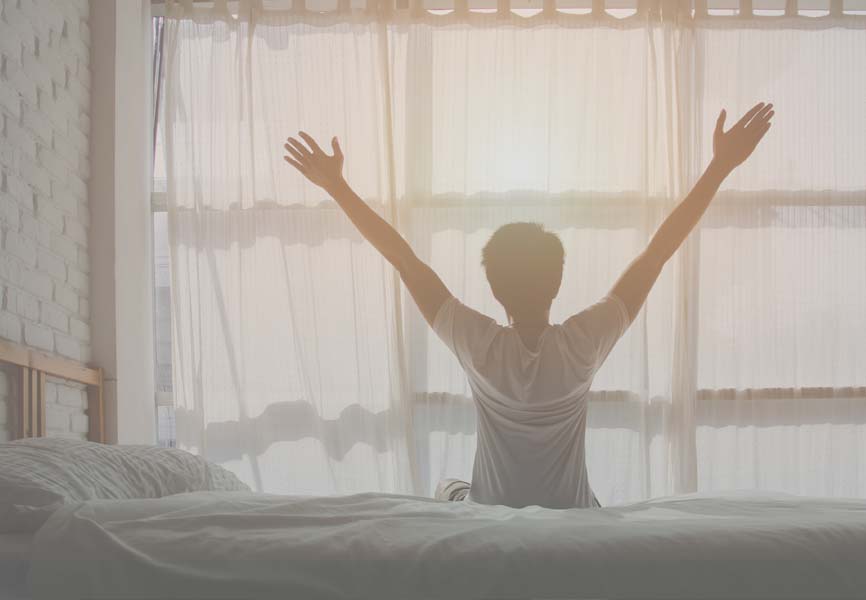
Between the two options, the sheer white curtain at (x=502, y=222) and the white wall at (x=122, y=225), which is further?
the sheer white curtain at (x=502, y=222)

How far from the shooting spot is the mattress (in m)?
1.08

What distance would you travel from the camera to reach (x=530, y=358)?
1729mm

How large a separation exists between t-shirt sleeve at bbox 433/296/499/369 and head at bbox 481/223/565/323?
0.23ft

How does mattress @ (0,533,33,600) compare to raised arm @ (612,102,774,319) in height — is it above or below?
below

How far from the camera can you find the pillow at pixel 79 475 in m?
1.30

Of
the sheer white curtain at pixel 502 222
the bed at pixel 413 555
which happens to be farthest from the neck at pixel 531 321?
the sheer white curtain at pixel 502 222

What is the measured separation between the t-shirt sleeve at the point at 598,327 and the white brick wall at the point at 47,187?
143cm

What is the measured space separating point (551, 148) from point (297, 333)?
1.15m

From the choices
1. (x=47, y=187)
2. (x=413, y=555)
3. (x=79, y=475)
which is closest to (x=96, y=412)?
(x=47, y=187)

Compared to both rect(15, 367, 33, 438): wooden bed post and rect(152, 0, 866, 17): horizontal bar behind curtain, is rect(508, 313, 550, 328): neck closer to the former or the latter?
rect(15, 367, 33, 438): wooden bed post

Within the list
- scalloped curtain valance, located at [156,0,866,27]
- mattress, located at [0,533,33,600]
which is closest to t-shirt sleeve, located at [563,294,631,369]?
mattress, located at [0,533,33,600]

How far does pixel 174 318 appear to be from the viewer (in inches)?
135

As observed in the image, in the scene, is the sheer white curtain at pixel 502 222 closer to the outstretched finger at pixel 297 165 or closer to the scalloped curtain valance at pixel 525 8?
the scalloped curtain valance at pixel 525 8

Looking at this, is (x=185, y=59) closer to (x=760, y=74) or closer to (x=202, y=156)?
(x=202, y=156)
